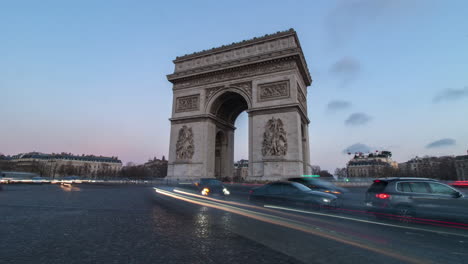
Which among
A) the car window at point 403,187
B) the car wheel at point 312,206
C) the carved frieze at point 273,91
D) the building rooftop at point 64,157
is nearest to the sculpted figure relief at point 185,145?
the carved frieze at point 273,91

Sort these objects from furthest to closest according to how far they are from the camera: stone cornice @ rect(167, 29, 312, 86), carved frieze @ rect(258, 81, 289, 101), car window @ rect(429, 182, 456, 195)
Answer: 1. stone cornice @ rect(167, 29, 312, 86)
2. carved frieze @ rect(258, 81, 289, 101)
3. car window @ rect(429, 182, 456, 195)

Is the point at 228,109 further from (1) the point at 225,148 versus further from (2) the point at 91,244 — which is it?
(2) the point at 91,244

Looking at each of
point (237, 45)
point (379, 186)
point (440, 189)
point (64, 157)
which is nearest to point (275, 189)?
point (379, 186)

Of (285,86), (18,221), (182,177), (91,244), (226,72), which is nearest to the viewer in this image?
(91,244)

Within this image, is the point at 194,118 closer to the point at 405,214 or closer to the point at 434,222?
the point at 405,214

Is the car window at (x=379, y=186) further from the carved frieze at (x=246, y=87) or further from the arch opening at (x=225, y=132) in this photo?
the arch opening at (x=225, y=132)

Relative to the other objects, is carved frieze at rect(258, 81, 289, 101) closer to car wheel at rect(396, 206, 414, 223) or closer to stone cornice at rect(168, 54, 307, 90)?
stone cornice at rect(168, 54, 307, 90)

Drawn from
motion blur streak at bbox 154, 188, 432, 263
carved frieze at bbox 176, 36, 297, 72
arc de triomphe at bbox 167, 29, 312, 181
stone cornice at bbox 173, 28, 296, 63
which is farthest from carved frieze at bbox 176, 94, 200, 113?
motion blur streak at bbox 154, 188, 432, 263

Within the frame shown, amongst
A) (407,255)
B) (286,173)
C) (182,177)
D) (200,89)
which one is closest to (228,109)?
(200,89)
